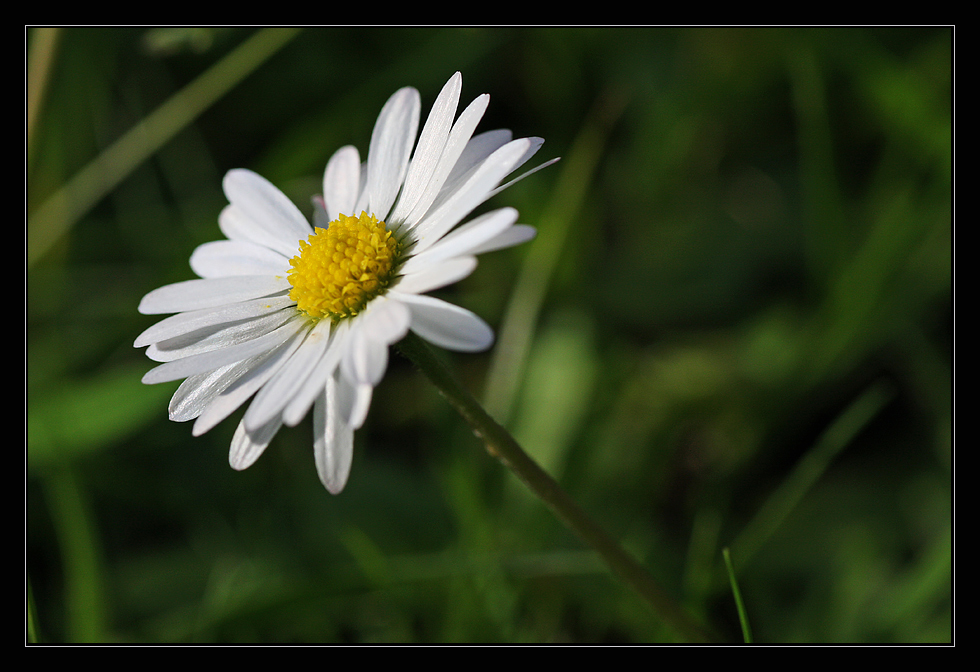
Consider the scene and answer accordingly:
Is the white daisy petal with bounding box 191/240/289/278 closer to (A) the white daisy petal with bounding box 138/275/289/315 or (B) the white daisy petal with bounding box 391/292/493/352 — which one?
(A) the white daisy petal with bounding box 138/275/289/315

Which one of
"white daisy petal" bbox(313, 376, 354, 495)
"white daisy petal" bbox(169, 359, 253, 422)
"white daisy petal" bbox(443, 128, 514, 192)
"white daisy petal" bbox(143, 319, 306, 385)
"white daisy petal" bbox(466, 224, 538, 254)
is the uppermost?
"white daisy petal" bbox(443, 128, 514, 192)

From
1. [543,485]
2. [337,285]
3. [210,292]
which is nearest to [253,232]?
[210,292]

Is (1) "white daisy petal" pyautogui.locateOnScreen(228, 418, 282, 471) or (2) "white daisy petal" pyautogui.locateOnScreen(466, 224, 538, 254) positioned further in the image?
(1) "white daisy petal" pyautogui.locateOnScreen(228, 418, 282, 471)

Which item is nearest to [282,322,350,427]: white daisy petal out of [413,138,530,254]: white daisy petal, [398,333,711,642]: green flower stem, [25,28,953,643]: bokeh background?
[398,333,711,642]: green flower stem

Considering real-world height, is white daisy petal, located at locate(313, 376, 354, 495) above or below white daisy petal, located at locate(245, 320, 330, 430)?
below

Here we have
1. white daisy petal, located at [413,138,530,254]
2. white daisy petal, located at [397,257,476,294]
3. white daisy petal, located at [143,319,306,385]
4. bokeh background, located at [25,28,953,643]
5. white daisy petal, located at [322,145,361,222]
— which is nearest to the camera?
white daisy petal, located at [397,257,476,294]

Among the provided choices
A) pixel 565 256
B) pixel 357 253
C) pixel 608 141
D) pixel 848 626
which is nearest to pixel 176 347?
pixel 357 253

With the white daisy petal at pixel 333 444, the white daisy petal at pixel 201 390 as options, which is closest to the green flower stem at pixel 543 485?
the white daisy petal at pixel 333 444

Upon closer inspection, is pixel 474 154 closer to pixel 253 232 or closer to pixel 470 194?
pixel 470 194
